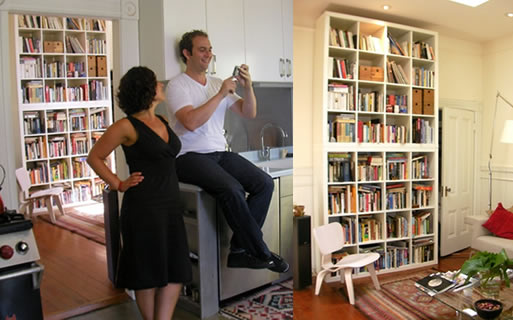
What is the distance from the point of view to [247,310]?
0.67m

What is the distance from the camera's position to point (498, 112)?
240 centimetres

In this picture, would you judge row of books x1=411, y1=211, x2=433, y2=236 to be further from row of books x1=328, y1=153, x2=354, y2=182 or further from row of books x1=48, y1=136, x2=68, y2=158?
row of books x1=48, y1=136, x2=68, y2=158

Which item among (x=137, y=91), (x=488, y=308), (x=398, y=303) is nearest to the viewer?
(x=137, y=91)

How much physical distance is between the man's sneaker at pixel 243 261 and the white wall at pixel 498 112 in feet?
7.73

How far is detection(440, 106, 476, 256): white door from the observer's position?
268 cm

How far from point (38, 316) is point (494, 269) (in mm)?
1916

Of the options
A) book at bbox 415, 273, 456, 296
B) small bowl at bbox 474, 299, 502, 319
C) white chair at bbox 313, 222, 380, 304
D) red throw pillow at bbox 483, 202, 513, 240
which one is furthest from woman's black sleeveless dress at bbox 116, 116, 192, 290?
red throw pillow at bbox 483, 202, 513, 240

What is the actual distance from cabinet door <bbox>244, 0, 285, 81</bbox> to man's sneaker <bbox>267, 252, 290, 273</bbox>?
35cm

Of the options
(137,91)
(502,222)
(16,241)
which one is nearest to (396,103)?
(502,222)

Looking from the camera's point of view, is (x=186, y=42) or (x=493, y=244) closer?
(x=186, y=42)

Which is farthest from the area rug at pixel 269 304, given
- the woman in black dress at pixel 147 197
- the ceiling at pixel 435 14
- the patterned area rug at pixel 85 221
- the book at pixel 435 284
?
the ceiling at pixel 435 14

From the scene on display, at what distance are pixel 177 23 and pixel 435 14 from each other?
107 inches

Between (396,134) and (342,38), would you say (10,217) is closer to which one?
(342,38)

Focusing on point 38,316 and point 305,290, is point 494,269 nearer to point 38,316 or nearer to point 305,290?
point 305,290
